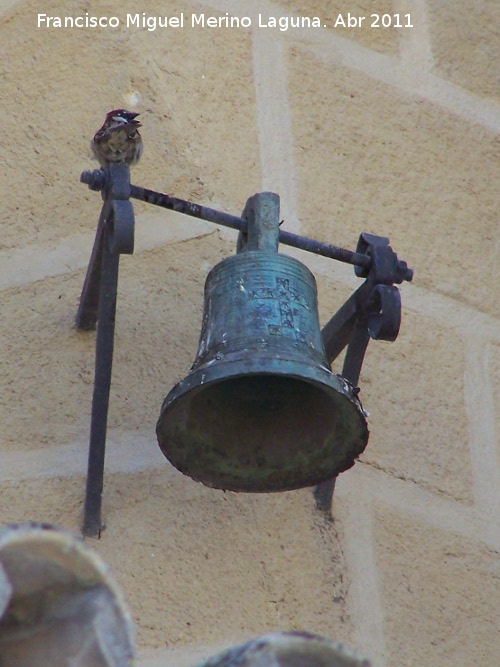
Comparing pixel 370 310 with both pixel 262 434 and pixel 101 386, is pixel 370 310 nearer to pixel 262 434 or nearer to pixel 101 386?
pixel 262 434

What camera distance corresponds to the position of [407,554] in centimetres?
176

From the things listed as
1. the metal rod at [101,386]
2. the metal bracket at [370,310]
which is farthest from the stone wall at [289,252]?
the metal bracket at [370,310]

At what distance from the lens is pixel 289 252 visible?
1.93 m

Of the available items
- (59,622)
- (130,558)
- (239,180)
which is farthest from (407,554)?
(59,622)

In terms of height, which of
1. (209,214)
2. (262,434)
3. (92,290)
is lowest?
(262,434)

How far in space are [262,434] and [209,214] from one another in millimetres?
247

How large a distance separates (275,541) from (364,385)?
262 mm

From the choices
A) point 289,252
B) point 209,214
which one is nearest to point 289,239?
point 209,214

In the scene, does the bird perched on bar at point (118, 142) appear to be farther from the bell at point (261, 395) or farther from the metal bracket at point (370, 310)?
the metal bracket at point (370, 310)

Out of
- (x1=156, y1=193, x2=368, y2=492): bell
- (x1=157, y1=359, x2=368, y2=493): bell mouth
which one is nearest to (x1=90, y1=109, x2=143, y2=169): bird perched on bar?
(x1=156, y1=193, x2=368, y2=492): bell

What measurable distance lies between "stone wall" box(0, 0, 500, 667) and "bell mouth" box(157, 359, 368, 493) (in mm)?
94

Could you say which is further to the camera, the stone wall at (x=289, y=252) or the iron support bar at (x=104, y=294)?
the stone wall at (x=289, y=252)

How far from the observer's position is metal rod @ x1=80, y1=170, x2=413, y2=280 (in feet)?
5.01

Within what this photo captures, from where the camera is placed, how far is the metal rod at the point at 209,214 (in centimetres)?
153
